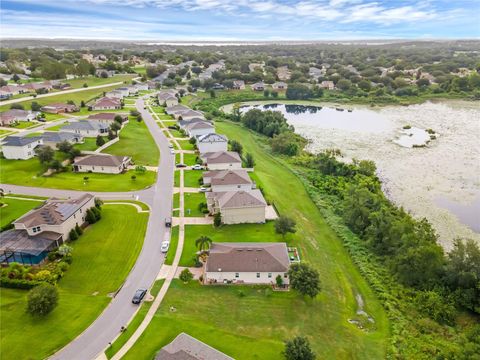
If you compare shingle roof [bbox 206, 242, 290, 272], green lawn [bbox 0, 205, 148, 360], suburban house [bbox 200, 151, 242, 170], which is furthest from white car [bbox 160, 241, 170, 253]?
suburban house [bbox 200, 151, 242, 170]

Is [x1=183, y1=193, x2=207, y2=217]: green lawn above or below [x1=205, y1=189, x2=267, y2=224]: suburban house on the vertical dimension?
below

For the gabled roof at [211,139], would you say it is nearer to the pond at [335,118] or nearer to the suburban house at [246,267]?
the pond at [335,118]

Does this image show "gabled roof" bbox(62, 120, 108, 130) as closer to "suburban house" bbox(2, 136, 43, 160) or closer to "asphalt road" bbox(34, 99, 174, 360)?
"suburban house" bbox(2, 136, 43, 160)

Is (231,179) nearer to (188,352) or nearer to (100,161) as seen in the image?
(100,161)

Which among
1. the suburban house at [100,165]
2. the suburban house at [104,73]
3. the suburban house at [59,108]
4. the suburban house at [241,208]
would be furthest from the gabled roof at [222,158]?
the suburban house at [104,73]

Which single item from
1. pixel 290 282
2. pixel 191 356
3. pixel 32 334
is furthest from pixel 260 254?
pixel 32 334

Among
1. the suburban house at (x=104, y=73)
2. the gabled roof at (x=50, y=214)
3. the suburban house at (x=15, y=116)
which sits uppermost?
the suburban house at (x=104, y=73)

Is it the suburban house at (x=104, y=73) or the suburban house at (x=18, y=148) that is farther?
the suburban house at (x=104, y=73)
